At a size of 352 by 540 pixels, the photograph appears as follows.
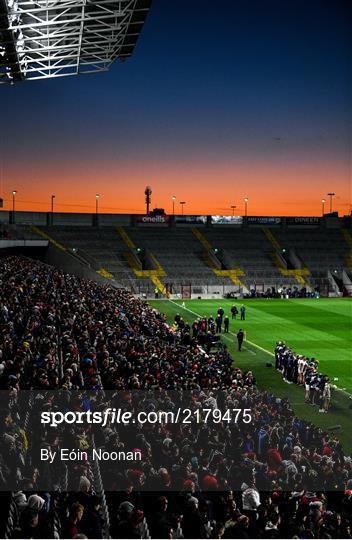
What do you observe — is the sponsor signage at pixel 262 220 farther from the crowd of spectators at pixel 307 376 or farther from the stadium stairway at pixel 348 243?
the crowd of spectators at pixel 307 376

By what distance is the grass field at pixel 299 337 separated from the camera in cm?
1831

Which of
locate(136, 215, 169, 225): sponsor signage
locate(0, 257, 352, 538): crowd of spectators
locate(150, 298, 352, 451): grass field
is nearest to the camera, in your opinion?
locate(0, 257, 352, 538): crowd of spectators

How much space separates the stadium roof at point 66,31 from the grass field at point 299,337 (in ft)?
40.9

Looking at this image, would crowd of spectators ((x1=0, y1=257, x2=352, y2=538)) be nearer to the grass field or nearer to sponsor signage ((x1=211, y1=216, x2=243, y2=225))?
the grass field

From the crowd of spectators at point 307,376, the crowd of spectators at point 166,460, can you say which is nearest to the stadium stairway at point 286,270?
the crowd of spectators at point 307,376

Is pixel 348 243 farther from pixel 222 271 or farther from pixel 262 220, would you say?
pixel 222 271

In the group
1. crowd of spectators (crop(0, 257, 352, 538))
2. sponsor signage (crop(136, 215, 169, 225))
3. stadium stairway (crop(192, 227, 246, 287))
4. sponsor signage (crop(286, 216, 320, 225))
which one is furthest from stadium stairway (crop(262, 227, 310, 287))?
crowd of spectators (crop(0, 257, 352, 538))

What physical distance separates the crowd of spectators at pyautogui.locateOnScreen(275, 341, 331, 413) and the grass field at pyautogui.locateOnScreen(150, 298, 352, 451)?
0.29 meters

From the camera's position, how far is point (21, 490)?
6.97 metres

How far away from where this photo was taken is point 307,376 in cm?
1889

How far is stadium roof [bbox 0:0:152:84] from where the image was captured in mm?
18469

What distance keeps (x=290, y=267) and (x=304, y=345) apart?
36.2 metres

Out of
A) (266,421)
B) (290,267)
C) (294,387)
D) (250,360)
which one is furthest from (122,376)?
(290,267)

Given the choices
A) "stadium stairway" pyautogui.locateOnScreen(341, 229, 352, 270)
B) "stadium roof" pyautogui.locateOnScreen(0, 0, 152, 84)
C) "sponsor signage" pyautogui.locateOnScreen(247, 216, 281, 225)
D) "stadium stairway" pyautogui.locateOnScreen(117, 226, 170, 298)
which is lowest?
"stadium stairway" pyautogui.locateOnScreen(117, 226, 170, 298)
